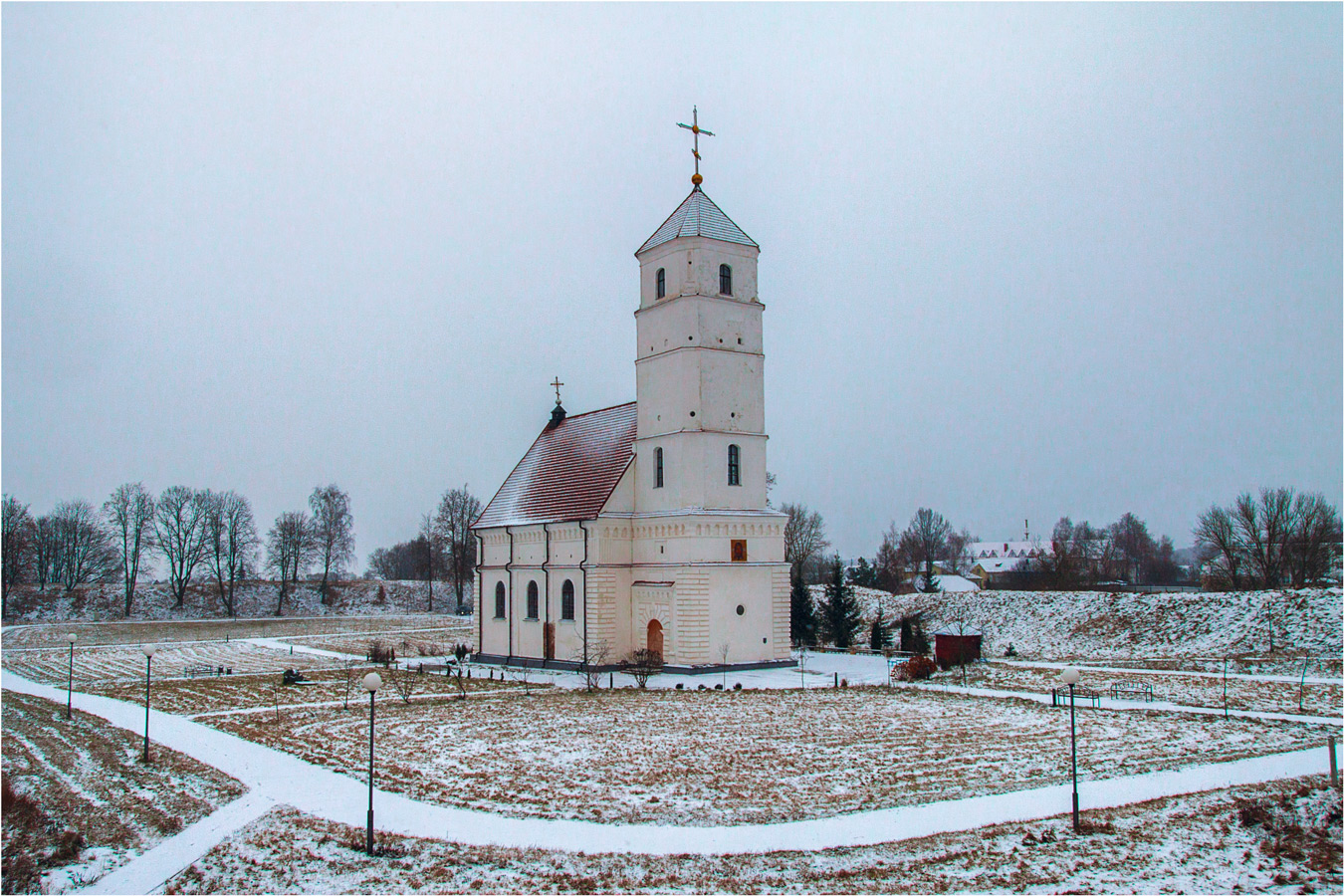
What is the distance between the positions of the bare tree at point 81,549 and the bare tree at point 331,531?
1742 centimetres

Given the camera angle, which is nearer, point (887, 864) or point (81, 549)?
point (887, 864)

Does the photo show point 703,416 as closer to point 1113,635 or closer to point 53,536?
point 1113,635

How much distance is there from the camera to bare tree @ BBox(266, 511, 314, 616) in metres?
86.0

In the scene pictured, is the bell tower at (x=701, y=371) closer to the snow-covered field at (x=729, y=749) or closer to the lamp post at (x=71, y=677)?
the snow-covered field at (x=729, y=749)

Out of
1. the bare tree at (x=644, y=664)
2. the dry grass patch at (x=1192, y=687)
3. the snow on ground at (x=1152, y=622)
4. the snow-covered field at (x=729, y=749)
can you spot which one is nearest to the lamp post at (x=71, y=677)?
the snow-covered field at (x=729, y=749)

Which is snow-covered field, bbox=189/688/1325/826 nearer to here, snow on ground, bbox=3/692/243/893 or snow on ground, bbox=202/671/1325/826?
snow on ground, bbox=202/671/1325/826

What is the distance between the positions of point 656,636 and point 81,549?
78.8 meters

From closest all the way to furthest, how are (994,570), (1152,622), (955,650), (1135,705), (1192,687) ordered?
1. (1135,705)
2. (1192,687)
3. (955,650)
4. (1152,622)
5. (994,570)

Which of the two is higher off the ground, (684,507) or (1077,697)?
(684,507)

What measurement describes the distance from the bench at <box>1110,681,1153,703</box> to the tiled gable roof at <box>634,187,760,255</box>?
20.2 metres

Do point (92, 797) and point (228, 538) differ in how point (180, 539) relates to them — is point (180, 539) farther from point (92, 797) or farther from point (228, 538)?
point (92, 797)

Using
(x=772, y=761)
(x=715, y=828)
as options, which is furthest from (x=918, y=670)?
(x=715, y=828)

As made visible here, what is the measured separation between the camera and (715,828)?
1362 centimetres

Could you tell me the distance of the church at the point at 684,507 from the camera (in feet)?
111
